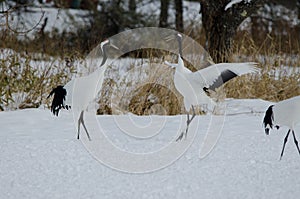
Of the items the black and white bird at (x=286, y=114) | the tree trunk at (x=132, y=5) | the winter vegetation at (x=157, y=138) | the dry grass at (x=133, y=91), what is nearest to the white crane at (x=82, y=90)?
the winter vegetation at (x=157, y=138)

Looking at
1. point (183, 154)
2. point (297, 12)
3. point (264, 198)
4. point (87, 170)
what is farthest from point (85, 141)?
point (297, 12)

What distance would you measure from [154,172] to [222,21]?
11.8 ft

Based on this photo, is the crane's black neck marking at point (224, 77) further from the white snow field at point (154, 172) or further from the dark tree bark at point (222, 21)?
the dark tree bark at point (222, 21)

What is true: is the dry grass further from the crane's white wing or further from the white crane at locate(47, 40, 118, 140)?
the crane's white wing

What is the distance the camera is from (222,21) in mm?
5965

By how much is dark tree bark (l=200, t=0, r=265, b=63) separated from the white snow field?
2494mm

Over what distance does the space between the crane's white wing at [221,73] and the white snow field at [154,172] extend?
0.51m

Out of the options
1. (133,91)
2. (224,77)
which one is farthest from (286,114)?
(133,91)

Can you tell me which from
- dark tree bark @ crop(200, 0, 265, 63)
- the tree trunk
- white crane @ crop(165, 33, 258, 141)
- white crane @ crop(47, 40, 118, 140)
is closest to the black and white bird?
white crane @ crop(165, 33, 258, 141)

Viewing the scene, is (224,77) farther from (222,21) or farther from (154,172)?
(222,21)

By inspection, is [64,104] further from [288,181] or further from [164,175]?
[288,181]

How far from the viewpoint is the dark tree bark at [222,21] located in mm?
5723

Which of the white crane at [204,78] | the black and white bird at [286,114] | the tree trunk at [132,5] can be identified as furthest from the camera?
the tree trunk at [132,5]

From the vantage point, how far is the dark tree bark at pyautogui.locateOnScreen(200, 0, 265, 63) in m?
5.72
